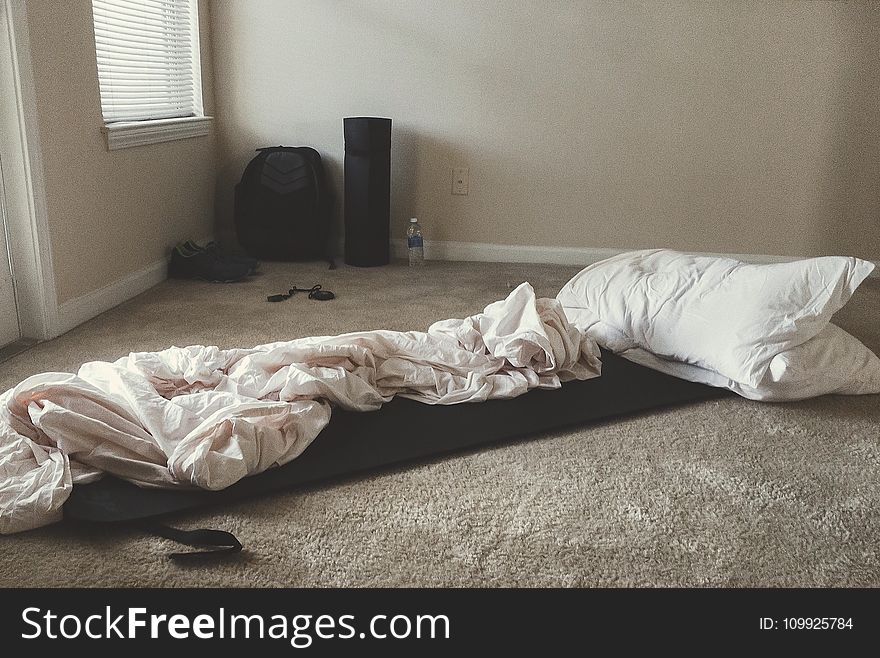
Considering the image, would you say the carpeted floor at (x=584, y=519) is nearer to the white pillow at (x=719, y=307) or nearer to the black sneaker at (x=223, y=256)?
the white pillow at (x=719, y=307)

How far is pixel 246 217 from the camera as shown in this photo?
146 inches

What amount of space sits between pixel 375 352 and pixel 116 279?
4.70ft

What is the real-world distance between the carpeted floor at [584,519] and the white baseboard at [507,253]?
71.4 inches

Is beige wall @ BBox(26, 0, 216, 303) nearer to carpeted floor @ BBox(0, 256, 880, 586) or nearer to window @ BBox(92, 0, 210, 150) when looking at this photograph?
window @ BBox(92, 0, 210, 150)

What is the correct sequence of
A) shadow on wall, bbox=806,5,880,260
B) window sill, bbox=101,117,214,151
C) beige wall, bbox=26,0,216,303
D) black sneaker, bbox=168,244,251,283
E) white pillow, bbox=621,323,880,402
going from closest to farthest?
white pillow, bbox=621,323,880,402
beige wall, bbox=26,0,216,303
window sill, bbox=101,117,214,151
black sneaker, bbox=168,244,251,283
shadow on wall, bbox=806,5,880,260

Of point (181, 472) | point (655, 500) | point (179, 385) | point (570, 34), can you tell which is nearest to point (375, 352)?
point (179, 385)

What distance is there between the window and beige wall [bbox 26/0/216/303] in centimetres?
9

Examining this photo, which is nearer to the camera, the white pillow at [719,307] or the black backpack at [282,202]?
the white pillow at [719,307]

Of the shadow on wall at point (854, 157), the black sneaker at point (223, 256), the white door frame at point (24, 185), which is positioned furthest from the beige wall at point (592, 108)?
the white door frame at point (24, 185)

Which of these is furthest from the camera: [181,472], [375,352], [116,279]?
[116,279]

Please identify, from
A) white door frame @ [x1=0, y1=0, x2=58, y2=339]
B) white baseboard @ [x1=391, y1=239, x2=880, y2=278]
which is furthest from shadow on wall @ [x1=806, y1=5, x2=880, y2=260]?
white door frame @ [x1=0, y1=0, x2=58, y2=339]

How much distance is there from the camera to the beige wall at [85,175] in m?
2.48

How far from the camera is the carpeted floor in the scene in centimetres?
133
